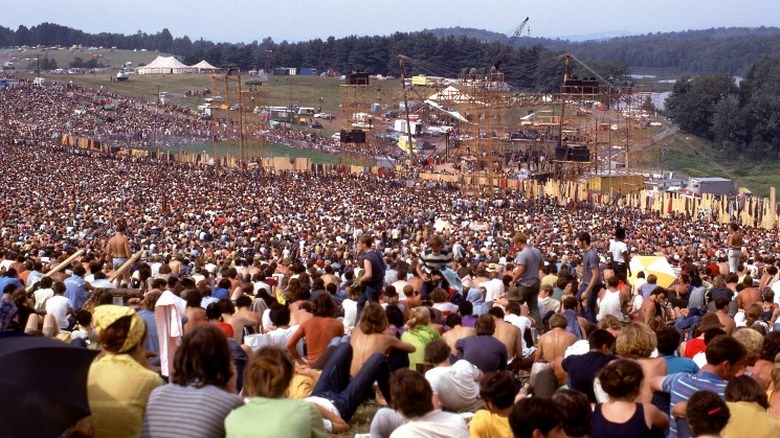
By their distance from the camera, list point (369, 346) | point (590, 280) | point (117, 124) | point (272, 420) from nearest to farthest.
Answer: point (272, 420), point (369, 346), point (590, 280), point (117, 124)

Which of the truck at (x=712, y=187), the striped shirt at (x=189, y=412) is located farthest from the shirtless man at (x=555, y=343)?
the truck at (x=712, y=187)

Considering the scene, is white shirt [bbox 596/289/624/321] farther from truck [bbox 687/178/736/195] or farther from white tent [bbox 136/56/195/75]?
white tent [bbox 136/56/195/75]

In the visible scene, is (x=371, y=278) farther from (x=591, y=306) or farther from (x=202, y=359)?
(x=202, y=359)

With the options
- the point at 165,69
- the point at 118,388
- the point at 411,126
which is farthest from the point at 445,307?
the point at 165,69

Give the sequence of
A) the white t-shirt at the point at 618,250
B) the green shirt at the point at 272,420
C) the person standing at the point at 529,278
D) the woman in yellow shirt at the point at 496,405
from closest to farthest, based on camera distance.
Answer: the green shirt at the point at 272,420, the woman in yellow shirt at the point at 496,405, the person standing at the point at 529,278, the white t-shirt at the point at 618,250

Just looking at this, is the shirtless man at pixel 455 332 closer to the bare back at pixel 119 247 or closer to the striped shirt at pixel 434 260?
the striped shirt at pixel 434 260

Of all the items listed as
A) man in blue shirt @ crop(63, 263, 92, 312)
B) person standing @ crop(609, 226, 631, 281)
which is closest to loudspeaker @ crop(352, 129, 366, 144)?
person standing @ crop(609, 226, 631, 281)
